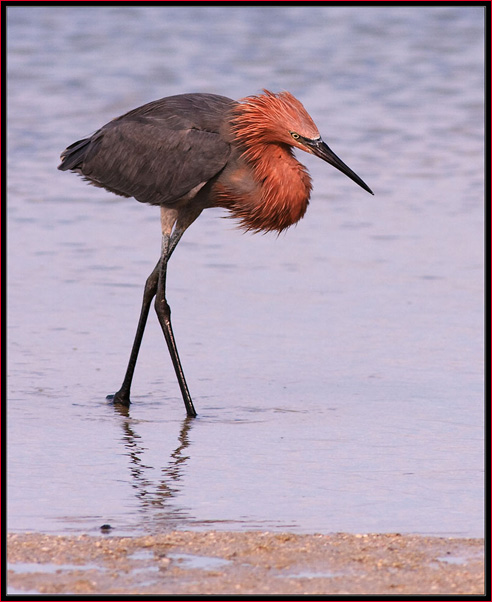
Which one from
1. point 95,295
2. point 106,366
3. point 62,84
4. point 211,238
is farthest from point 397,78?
point 106,366

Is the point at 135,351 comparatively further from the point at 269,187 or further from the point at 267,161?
the point at 267,161

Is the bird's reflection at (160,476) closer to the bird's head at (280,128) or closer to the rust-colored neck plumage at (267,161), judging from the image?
the rust-colored neck plumage at (267,161)

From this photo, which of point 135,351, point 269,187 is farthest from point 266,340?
point 269,187

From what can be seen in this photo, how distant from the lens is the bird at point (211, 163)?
24.0ft

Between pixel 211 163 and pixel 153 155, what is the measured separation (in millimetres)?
449

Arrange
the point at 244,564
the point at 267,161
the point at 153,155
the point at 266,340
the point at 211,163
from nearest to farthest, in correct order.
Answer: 1. the point at 244,564
2. the point at 211,163
3. the point at 267,161
4. the point at 153,155
5. the point at 266,340

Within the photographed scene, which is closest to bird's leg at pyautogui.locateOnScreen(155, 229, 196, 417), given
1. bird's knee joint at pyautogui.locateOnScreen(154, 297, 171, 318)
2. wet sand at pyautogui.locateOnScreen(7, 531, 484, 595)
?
bird's knee joint at pyautogui.locateOnScreen(154, 297, 171, 318)

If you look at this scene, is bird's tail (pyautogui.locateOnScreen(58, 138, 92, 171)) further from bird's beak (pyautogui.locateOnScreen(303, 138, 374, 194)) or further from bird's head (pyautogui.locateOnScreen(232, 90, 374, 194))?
bird's beak (pyautogui.locateOnScreen(303, 138, 374, 194))

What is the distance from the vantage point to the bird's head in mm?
7309

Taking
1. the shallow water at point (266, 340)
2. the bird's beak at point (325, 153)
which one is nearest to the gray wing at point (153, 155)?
the bird's beak at point (325, 153)

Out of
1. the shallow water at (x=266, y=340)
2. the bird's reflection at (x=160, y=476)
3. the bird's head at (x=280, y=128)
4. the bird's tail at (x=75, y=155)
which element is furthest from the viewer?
the bird's tail at (x=75, y=155)

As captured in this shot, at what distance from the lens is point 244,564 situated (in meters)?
4.68

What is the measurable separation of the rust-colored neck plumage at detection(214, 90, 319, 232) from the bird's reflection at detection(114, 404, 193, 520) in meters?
1.43

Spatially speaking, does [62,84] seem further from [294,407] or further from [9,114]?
[294,407]
